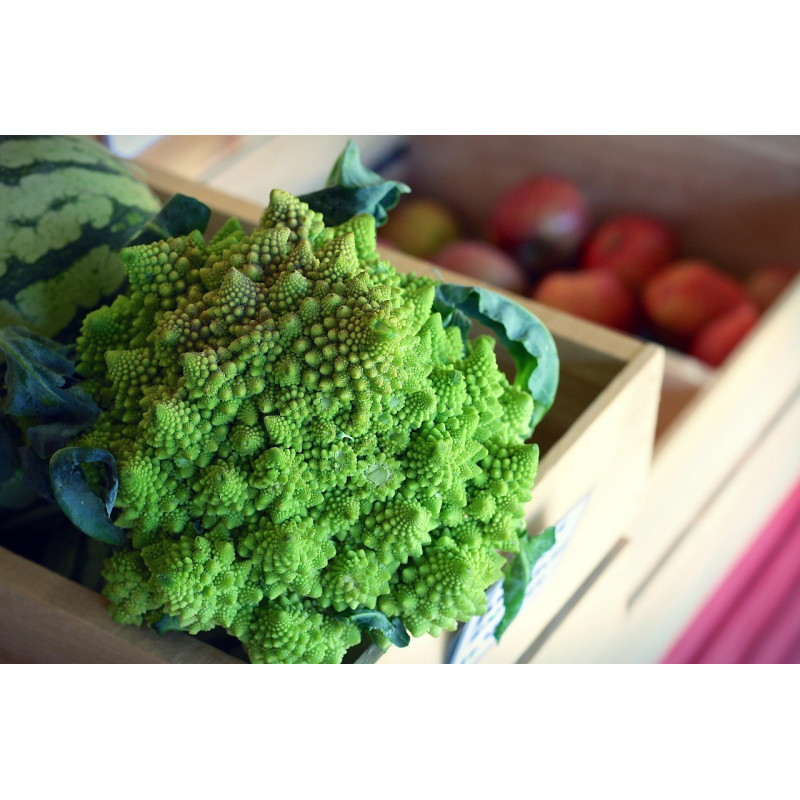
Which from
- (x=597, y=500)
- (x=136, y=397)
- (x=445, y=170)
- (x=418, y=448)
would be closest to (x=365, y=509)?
(x=418, y=448)

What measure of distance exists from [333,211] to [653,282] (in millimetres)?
879

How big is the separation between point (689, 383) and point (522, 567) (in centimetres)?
50

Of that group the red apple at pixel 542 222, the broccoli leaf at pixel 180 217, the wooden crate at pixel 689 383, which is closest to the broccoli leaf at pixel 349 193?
the broccoli leaf at pixel 180 217

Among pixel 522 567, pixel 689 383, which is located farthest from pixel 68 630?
pixel 689 383

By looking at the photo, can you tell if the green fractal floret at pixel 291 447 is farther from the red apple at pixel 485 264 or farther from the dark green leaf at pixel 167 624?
the red apple at pixel 485 264

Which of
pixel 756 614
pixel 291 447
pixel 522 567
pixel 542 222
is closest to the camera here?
pixel 291 447

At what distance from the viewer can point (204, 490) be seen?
0.55m

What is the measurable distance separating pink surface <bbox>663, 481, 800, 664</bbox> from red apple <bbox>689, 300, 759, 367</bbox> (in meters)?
0.26

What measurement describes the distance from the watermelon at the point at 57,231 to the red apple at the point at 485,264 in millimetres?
760

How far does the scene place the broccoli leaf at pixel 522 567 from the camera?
66 cm

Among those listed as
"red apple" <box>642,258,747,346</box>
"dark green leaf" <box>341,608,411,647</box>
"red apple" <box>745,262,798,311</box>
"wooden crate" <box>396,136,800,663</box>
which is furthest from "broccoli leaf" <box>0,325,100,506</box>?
"red apple" <box>745,262,798,311</box>

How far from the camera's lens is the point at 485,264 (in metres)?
1.45

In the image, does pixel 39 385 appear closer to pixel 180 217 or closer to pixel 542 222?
pixel 180 217
